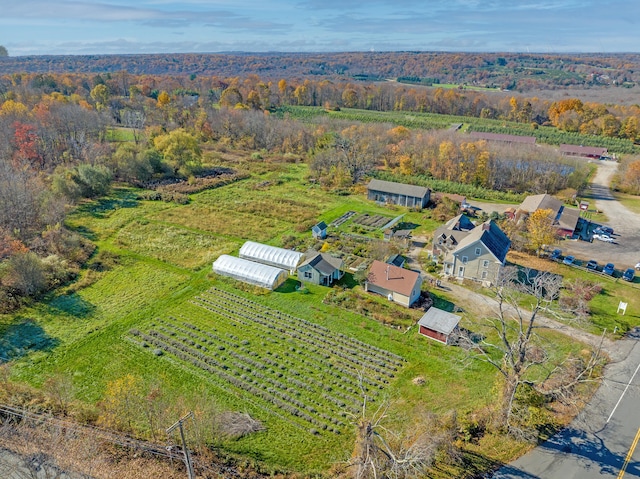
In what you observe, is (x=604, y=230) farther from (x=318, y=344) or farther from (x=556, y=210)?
(x=318, y=344)

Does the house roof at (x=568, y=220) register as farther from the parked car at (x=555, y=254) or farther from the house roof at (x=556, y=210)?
the parked car at (x=555, y=254)

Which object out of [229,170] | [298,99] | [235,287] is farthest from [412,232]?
[298,99]

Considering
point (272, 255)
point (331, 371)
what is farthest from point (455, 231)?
point (331, 371)

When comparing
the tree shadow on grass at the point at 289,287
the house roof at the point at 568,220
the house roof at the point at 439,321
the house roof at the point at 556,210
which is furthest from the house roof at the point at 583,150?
the tree shadow on grass at the point at 289,287

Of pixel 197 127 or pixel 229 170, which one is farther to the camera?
pixel 197 127

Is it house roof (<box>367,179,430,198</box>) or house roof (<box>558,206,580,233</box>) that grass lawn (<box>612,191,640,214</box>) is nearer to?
house roof (<box>558,206,580,233</box>)

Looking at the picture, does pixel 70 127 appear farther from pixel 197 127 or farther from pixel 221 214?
pixel 221 214
